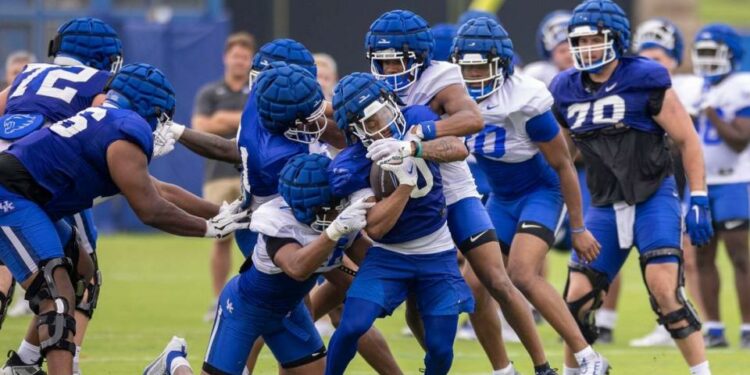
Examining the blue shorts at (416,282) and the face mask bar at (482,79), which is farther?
the face mask bar at (482,79)

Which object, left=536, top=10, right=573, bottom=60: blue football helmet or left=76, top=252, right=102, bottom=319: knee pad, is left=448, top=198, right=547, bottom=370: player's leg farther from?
left=536, top=10, right=573, bottom=60: blue football helmet

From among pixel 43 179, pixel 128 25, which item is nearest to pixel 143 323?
pixel 43 179

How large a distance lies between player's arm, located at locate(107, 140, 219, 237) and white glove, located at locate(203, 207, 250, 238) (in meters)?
0.03

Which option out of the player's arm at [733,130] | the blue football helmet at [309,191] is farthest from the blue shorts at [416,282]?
the player's arm at [733,130]

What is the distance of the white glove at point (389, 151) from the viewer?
5.98m

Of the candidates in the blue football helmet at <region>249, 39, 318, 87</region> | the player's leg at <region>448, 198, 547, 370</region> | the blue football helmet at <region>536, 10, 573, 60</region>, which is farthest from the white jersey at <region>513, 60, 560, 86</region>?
the blue football helmet at <region>249, 39, 318, 87</region>

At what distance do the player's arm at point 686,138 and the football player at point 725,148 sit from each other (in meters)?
2.77

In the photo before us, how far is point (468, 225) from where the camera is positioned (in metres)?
7.02

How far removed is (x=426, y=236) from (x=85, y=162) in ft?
5.15

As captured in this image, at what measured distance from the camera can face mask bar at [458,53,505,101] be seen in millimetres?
7477

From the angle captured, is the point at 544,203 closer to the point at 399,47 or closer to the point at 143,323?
the point at 399,47

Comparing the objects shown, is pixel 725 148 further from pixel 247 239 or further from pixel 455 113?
pixel 247 239

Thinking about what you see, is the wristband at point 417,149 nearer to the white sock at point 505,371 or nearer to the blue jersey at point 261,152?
the blue jersey at point 261,152

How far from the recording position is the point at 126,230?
18.3 m
